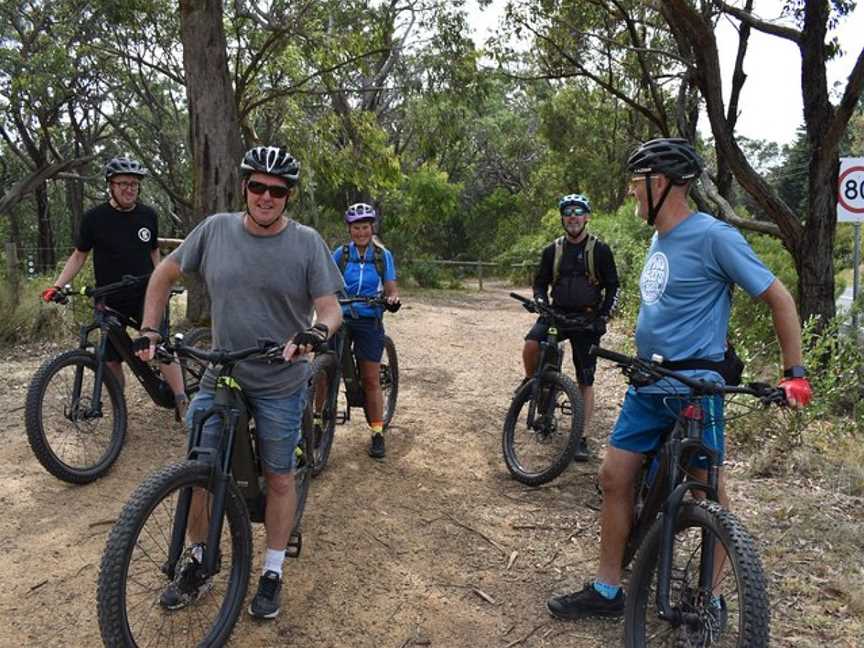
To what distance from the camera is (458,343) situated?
1141 centimetres

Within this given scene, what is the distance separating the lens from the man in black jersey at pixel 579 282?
5.15 metres

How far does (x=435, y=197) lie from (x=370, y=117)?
31.3ft

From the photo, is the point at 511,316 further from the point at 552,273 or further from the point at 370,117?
the point at 552,273

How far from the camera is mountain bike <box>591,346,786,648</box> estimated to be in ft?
7.93

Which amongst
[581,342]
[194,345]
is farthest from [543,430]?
[194,345]

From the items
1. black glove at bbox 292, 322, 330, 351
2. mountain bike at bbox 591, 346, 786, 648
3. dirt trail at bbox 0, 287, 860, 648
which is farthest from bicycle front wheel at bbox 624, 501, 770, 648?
black glove at bbox 292, 322, 330, 351

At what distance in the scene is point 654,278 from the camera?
294 centimetres

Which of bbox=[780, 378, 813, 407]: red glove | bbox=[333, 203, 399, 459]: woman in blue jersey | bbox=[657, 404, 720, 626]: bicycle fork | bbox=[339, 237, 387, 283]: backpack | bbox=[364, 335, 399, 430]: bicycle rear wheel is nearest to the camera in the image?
bbox=[780, 378, 813, 407]: red glove

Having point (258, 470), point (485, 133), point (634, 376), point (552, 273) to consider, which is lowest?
point (258, 470)

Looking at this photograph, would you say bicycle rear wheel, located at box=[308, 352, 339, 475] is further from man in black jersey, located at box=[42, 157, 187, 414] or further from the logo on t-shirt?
the logo on t-shirt

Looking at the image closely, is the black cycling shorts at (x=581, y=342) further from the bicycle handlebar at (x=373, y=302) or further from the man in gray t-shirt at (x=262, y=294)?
the man in gray t-shirt at (x=262, y=294)

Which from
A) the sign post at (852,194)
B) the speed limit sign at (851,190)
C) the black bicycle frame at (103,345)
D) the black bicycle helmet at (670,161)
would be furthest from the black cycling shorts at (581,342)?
the speed limit sign at (851,190)

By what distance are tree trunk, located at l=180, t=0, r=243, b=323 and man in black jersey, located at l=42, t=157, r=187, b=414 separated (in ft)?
8.42

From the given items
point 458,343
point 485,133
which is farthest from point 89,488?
point 485,133
